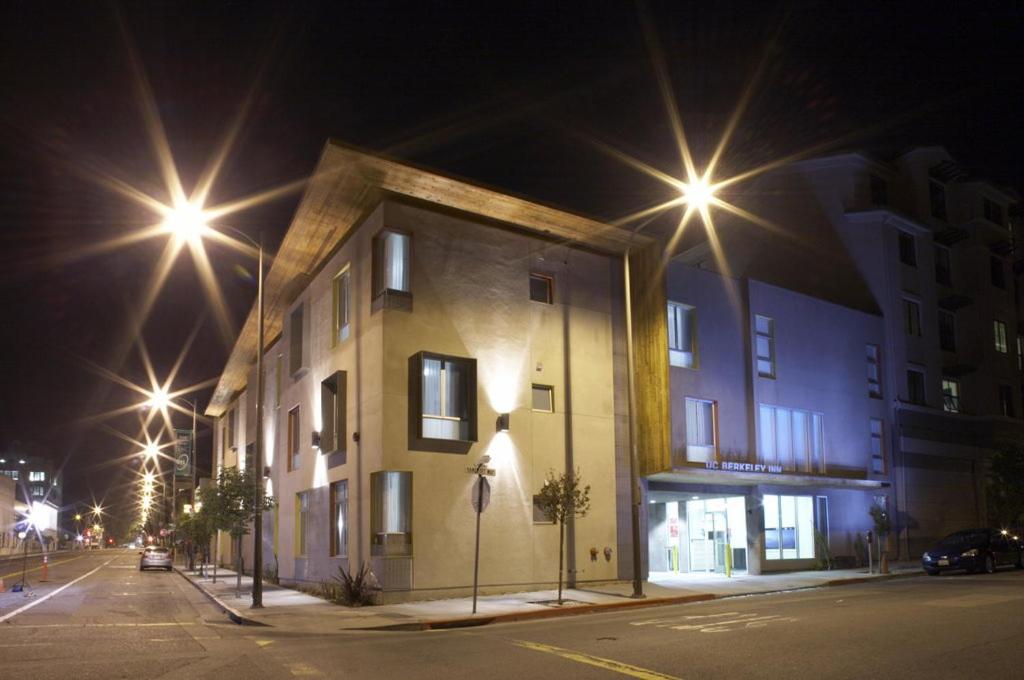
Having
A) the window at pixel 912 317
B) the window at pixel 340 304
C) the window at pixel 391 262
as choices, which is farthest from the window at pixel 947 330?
the window at pixel 391 262

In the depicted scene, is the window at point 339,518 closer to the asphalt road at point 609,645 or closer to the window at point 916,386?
the asphalt road at point 609,645

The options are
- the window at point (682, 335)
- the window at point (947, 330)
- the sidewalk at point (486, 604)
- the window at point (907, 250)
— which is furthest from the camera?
the window at point (947, 330)

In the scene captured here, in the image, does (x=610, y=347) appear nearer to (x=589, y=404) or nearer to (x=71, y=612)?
(x=589, y=404)

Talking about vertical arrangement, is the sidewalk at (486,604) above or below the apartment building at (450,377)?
below

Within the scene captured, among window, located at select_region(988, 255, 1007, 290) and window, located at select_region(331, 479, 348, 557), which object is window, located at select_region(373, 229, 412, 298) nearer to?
window, located at select_region(331, 479, 348, 557)

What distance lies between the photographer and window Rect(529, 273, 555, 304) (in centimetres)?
2545

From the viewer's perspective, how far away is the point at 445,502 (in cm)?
2183

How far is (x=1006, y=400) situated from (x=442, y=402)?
33.1 m

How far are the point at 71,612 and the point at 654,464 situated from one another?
Answer: 51.5 ft

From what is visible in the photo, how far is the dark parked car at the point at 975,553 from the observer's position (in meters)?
25.7

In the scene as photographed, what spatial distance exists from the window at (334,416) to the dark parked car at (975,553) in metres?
17.9

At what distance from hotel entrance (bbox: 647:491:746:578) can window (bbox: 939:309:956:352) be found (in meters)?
16.9

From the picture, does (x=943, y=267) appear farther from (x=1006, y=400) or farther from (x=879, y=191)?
(x=1006, y=400)

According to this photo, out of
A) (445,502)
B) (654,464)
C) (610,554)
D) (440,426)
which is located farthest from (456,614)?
(654,464)
